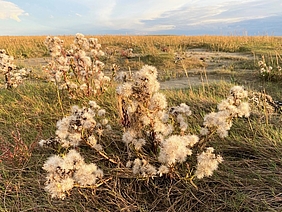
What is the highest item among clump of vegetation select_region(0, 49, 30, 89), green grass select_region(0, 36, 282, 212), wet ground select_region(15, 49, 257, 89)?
clump of vegetation select_region(0, 49, 30, 89)

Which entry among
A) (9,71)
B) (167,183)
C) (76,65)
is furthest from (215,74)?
(167,183)

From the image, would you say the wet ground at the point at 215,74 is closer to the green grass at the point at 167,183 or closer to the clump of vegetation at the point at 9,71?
the clump of vegetation at the point at 9,71

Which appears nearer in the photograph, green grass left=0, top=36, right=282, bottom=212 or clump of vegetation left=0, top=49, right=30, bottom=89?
green grass left=0, top=36, right=282, bottom=212

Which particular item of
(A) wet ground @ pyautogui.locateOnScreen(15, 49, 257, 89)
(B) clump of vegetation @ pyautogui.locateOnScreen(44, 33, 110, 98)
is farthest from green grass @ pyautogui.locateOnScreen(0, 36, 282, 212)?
(A) wet ground @ pyautogui.locateOnScreen(15, 49, 257, 89)

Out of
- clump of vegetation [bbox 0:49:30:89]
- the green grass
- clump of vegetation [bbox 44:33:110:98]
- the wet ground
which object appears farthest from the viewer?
the wet ground

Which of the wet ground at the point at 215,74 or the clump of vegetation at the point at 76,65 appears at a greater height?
the clump of vegetation at the point at 76,65

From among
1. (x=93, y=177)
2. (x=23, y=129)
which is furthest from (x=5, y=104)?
(x=93, y=177)

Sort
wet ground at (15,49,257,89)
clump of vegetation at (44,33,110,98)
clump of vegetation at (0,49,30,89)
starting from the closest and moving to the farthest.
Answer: clump of vegetation at (44,33,110,98) → clump of vegetation at (0,49,30,89) → wet ground at (15,49,257,89)

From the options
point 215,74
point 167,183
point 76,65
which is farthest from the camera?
point 215,74

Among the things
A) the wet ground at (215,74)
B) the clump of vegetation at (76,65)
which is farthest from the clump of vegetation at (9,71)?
the clump of vegetation at (76,65)

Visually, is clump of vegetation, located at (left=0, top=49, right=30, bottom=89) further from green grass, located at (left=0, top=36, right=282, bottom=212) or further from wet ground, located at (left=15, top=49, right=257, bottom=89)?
green grass, located at (left=0, top=36, right=282, bottom=212)

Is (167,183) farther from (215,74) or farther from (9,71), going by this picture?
(215,74)

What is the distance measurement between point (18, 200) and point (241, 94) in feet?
5.53

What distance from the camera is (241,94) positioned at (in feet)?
5.66
